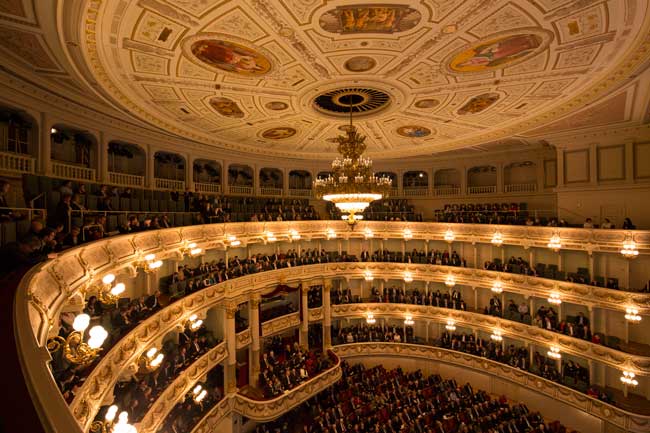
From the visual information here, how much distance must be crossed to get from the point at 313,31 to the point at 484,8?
3883mm

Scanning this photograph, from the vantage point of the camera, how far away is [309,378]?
686 inches

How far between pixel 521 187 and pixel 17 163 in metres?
26.2

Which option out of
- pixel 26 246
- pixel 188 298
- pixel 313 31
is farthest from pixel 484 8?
pixel 188 298

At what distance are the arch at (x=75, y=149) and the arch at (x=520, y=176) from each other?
960 inches

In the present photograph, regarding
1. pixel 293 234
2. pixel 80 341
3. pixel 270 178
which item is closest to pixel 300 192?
pixel 270 178

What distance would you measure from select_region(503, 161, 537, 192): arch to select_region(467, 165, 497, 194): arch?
0.85m

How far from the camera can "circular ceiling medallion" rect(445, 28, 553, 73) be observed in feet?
26.2

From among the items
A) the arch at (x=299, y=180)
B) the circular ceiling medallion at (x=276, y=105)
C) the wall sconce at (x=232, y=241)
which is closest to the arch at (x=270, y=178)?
the arch at (x=299, y=180)

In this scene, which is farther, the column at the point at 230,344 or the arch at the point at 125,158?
the arch at the point at 125,158

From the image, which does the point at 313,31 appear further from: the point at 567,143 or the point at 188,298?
the point at 567,143

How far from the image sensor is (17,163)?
1059cm

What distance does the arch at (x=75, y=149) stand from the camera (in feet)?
45.0

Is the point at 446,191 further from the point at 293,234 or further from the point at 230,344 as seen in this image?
the point at 230,344

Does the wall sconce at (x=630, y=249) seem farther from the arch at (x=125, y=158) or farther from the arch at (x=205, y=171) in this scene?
the arch at (x=125, y=158)
